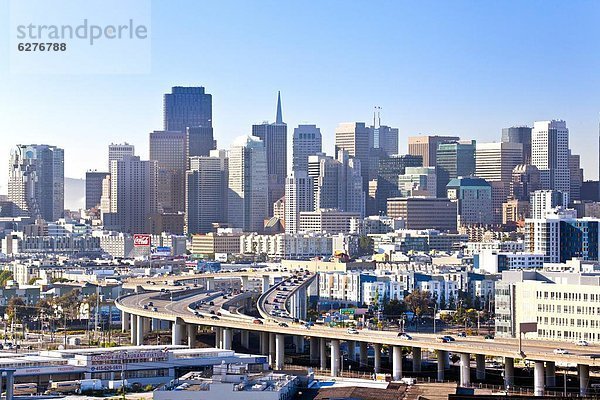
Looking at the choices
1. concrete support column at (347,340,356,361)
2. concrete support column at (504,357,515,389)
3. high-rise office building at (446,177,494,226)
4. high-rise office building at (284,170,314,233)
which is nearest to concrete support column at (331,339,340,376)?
concrete support column at (347,340,356,361)

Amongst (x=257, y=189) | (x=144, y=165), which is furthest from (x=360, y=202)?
(x=144, y=165)

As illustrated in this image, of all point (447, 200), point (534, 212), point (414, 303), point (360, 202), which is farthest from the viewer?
point (360, 202)

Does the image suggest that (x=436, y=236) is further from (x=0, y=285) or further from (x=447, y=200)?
(x=0, y=285)

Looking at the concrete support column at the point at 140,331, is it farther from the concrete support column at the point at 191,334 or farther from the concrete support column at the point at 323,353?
the concrete support column at the point at 323,353

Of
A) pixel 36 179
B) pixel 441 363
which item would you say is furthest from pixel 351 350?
pixel 36 179

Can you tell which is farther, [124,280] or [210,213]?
[210,213]

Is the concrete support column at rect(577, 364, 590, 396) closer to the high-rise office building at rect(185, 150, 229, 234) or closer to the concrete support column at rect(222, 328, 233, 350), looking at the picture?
the concrete support column at rect(222, 328, 233, 350)

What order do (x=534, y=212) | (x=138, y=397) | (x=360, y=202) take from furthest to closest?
(x=360, y=202) → (x=534, y=212) → (x=138, y=397)
